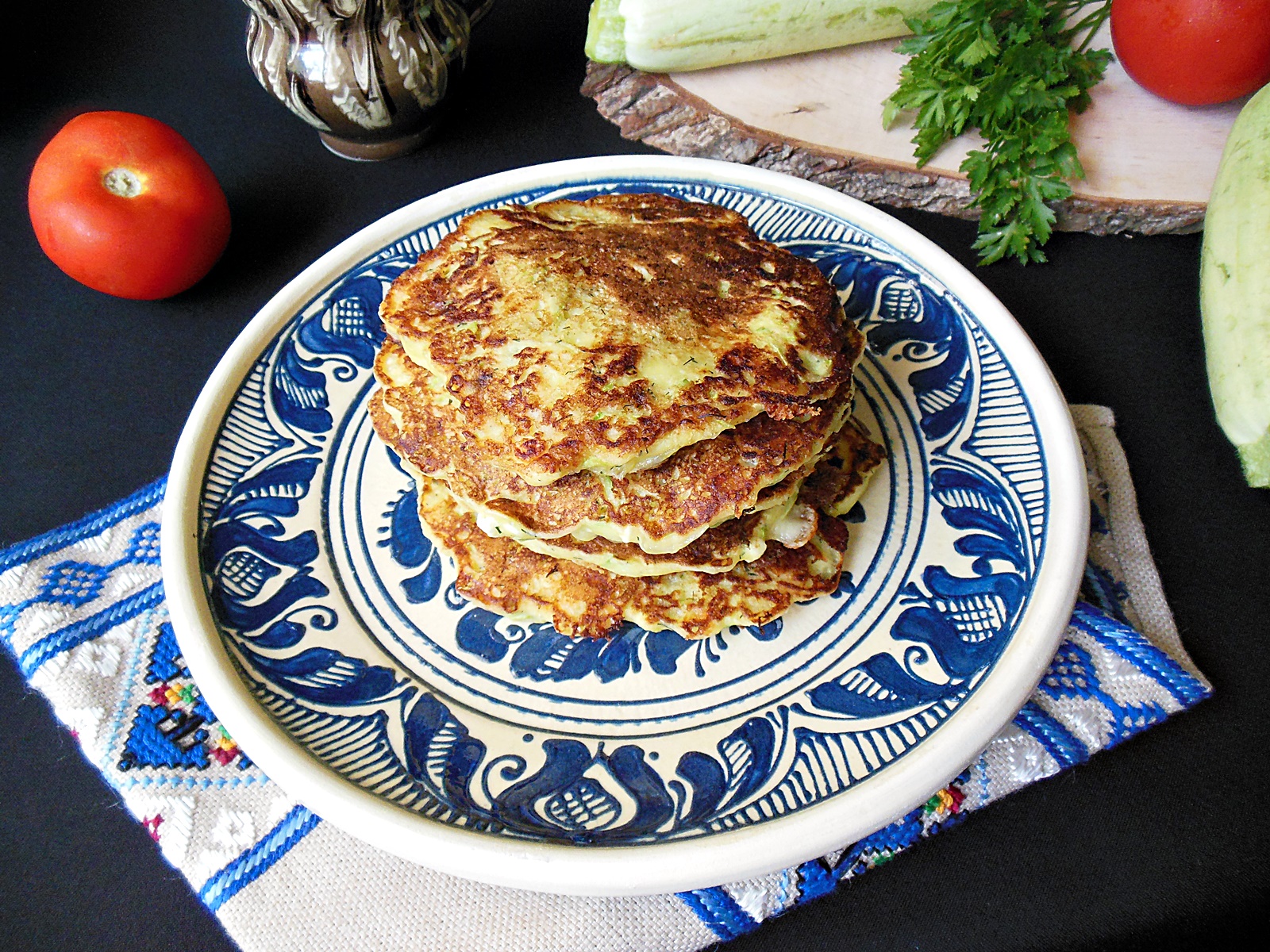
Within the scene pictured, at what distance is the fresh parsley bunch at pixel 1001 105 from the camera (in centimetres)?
262

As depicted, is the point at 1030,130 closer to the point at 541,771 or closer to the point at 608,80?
the point at 608,80

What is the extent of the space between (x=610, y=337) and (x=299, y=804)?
3.54ft

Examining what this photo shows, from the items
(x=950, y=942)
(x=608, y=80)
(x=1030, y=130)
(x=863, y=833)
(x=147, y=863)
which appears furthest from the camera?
(x=608, y=80)

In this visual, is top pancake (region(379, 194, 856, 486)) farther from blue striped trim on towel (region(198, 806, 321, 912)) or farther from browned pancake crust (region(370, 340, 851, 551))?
blue striped trim on towel (region(198, 806, 321, 912))

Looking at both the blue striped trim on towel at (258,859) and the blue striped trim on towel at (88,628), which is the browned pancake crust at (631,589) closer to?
the blue striped trim on towel at (258,859)

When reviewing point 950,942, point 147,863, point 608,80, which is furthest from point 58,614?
point 608,80

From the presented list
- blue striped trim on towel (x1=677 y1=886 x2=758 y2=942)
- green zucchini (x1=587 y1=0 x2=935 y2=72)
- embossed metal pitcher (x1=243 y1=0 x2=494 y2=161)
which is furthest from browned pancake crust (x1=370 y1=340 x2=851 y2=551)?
green zucchini (x1=587 y1=0 x2=935 y2=72)

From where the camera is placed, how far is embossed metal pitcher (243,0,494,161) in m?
2.66

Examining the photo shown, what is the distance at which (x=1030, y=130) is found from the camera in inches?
104

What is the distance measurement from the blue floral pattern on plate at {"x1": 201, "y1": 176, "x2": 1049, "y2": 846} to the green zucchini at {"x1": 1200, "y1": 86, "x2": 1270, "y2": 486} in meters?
0.66

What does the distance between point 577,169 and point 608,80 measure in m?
0.88

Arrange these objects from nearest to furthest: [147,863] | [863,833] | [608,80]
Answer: [863,833], [147,863], [608,80]

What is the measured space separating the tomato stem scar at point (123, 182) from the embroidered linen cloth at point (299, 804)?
3.29 ft

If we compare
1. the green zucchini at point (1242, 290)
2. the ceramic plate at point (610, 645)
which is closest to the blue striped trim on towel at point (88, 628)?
the ceramic plate at point (610, 645)
